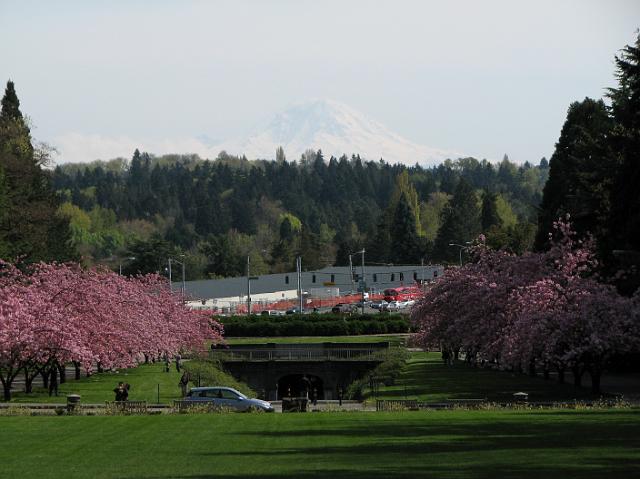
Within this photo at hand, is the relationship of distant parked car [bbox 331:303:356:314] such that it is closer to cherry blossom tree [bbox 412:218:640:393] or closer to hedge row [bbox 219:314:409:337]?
hedge row [bbox 219:314:409:337]

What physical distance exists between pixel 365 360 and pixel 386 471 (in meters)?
60.0

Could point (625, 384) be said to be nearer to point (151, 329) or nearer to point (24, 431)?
point (151, 329)

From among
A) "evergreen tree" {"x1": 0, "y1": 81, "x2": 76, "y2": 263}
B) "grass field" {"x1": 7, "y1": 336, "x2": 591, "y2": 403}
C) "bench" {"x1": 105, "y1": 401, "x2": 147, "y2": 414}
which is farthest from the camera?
"evergreen tree" {"x1": 0, "y1": 81, "x2": 76, "y2": 263}

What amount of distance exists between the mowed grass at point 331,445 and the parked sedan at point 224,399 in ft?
17.7

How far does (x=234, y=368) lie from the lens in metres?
89.1

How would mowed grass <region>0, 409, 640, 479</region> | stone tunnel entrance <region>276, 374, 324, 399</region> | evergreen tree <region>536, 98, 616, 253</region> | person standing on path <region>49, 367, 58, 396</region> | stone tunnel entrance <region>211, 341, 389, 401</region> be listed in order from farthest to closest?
stone tunnel entrance <region>276, 374, 324, 399</region> → stone tunnel entrance <region>211, 341, 389, 401</region> → evergreen tree <region>536, 98, 616, 253</region> → person standing on path <region>49, 367, 58, 396</region> → mowed grass <region>0, 409, 640, 479</region>

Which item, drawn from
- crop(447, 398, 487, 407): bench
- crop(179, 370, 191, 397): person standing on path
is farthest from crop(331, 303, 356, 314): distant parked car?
crop(447, 398, 487, 407): bench

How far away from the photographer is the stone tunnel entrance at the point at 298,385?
92.4 meters

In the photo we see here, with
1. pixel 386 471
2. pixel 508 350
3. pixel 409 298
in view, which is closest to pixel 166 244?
pixel 409 298

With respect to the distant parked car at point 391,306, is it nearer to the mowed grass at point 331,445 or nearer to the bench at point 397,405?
the bench at point 397,405

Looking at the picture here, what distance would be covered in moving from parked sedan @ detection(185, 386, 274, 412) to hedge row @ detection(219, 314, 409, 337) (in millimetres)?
67204

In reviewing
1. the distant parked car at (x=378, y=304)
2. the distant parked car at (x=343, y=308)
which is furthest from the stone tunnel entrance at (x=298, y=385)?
the distant parked car at (x=378, y=304)

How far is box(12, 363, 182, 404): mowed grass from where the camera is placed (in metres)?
61.1

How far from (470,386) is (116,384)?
1909 centimetres
